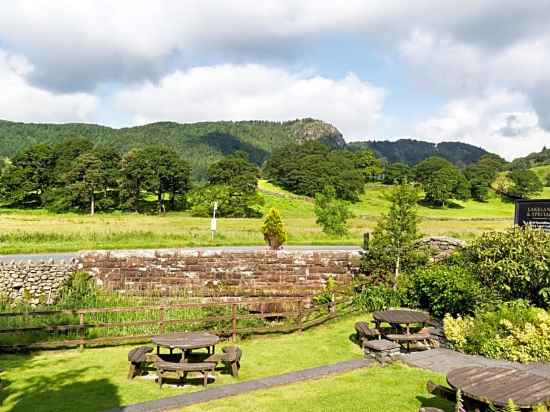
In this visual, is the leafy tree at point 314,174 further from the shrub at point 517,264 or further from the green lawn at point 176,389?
the green lawn at point 176,389

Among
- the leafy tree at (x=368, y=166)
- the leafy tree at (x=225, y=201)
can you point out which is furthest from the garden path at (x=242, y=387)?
the leafy tree at (x=368, y=166)

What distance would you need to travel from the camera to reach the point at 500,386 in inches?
250

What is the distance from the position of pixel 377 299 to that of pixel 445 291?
116 inches

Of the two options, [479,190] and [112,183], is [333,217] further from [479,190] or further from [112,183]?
[479,190]

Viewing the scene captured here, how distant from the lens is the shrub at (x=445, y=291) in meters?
13.1

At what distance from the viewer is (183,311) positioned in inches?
610

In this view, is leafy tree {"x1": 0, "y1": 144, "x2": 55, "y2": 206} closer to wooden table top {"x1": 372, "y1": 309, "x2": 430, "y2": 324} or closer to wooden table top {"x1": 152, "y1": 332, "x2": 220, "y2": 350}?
wooden table top {"x1": 152, "y1": 332, "x2": 220, "y2": 350}

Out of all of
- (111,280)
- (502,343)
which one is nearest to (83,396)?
(502,343)

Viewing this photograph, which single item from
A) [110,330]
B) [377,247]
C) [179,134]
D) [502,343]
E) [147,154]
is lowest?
[110,330]

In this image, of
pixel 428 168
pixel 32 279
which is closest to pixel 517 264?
pixel 32 279

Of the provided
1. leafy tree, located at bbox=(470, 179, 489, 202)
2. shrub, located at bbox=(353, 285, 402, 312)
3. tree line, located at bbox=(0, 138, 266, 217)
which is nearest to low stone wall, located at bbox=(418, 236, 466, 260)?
shrub, located at bbox=(353, 285, 402, 312)

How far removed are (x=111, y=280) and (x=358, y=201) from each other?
235 ft

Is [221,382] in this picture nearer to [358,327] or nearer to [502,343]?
[358,327]

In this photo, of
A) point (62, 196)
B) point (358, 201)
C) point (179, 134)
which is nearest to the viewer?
point (62, 196)
